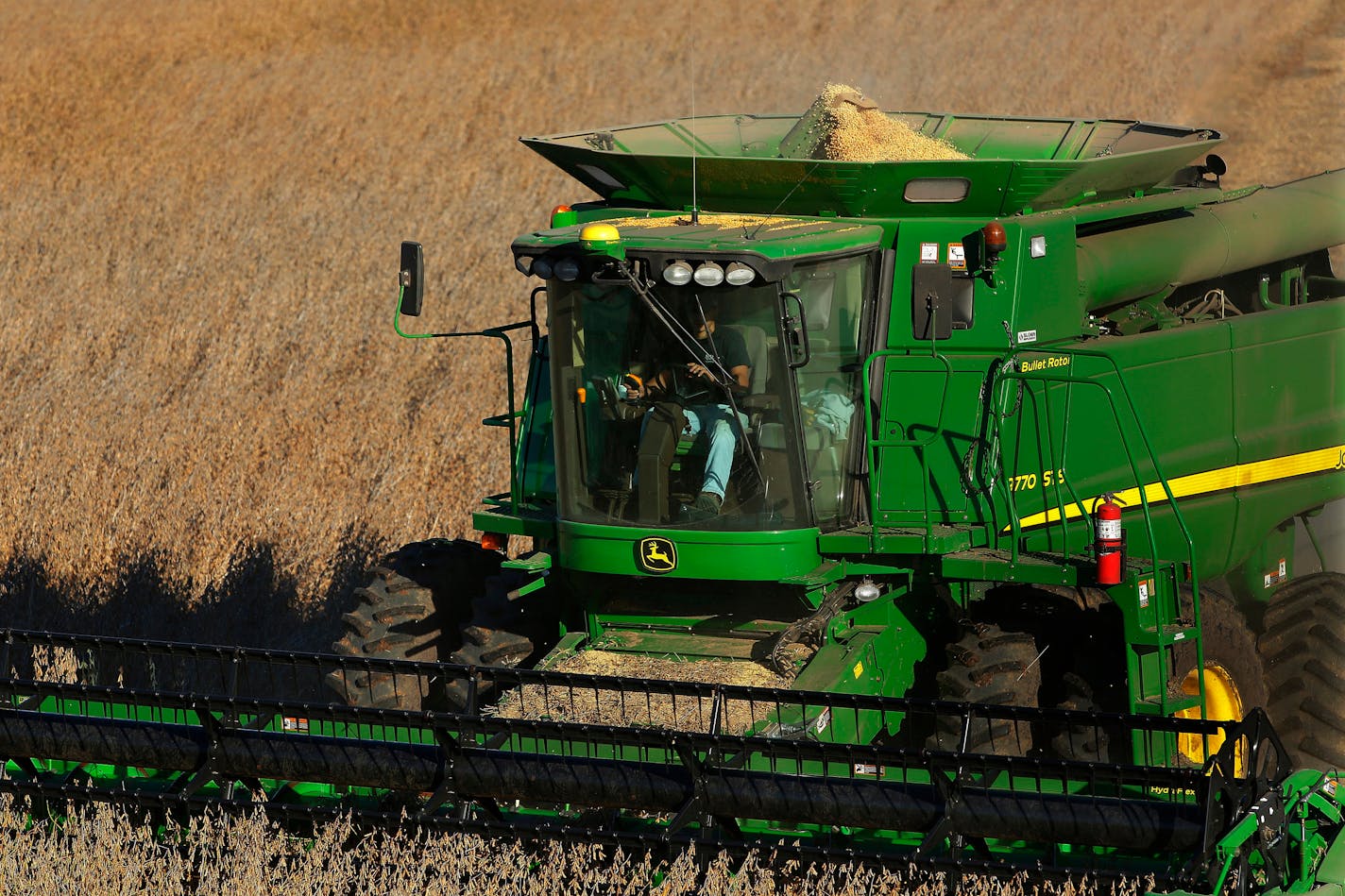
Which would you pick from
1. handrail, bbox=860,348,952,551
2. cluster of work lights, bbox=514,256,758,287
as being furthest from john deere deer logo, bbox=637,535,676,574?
cluster of work lights, bbox=514,256,758,287

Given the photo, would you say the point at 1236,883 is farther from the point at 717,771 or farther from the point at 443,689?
the point at 443,689

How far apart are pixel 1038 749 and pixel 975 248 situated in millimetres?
1888

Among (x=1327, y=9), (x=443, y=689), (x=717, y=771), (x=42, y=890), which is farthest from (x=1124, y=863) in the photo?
(x=1327, y=9)

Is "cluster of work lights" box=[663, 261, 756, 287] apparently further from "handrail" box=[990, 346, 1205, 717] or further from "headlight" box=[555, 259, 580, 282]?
"handrail" box=[990, 346, 1205, 717]

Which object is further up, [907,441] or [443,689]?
[907,441]

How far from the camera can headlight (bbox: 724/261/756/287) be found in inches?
255

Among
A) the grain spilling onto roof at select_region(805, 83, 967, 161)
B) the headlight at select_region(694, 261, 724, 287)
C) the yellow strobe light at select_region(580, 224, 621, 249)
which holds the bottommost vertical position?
the headlight at select_region(694, 261, 724, 287)

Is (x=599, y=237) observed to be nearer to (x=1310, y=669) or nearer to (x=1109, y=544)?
(x=1109, y=544)

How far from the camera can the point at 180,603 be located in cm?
1016

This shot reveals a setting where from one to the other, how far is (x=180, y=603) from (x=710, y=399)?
4512 mm

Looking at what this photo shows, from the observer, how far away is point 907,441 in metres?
6.71

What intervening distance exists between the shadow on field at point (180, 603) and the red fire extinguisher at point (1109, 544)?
4531 millimetres

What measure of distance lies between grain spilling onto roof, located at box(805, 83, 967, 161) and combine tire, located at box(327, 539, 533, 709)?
2290mm

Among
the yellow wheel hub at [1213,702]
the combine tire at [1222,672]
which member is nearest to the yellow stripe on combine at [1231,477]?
the combine tire at [1222,672]
